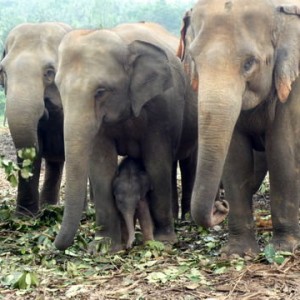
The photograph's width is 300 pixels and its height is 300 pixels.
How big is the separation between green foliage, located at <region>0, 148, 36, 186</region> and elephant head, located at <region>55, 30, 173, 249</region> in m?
0.64

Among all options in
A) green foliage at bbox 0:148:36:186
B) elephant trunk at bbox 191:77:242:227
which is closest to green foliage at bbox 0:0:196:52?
green foliage at bbox 0:148:36:186

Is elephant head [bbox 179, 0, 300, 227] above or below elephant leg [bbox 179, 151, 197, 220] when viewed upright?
above

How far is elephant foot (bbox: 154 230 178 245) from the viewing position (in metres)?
5.26

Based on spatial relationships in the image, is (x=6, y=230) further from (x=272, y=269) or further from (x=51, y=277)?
(x=272, y=269)

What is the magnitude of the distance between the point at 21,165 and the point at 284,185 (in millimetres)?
2262

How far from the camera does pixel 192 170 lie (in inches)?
263

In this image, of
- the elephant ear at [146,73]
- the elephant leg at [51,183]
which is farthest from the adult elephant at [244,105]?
the elephant leg at [51,183]

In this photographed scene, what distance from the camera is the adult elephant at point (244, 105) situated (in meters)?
3.88

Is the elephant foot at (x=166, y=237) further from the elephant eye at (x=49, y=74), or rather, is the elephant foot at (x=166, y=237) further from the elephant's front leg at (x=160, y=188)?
the elephant eye at (x=49, y=74)

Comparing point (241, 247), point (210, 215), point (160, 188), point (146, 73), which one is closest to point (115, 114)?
point (146, 73)

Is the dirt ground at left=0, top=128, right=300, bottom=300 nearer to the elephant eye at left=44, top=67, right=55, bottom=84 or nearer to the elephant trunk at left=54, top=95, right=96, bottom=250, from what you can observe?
the elephant trunk at left=54, top=95, right=96, bottom=250

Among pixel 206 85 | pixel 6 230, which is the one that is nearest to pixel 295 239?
pixel 206 85

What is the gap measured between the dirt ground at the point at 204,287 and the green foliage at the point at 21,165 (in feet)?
4.44

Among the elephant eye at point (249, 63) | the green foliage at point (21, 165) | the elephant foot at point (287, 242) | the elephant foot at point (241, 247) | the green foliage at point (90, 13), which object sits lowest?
the green foliage at point (90, 13)
